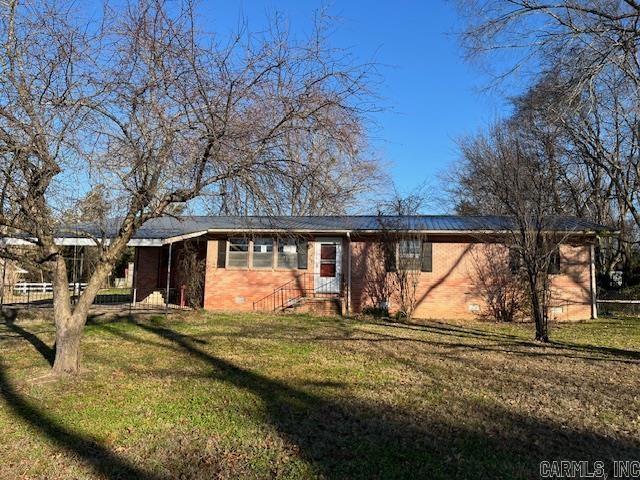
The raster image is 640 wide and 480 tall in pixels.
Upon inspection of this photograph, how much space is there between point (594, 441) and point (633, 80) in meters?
6.29

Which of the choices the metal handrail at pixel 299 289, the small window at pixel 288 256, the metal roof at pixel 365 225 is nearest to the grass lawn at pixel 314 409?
the metal roof at pixel 365 225

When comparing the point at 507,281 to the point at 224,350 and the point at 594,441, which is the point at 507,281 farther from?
the point at 594,441

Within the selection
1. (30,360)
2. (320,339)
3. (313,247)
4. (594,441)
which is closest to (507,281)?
(313,247)

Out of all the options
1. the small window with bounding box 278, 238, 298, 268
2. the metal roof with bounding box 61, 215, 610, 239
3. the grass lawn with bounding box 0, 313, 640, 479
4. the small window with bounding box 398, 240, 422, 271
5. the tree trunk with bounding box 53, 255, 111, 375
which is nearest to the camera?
the grass lawn with bounding box 0, 313, 640, 479

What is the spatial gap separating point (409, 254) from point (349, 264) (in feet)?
6.79

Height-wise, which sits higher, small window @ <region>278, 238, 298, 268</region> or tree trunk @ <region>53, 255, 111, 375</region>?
small window @ <region>278, 238, 298, 268</region>

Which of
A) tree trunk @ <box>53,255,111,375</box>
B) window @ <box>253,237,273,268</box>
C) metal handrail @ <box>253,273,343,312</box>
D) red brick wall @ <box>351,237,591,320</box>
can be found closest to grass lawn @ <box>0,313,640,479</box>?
tree trunk @ <box>53,255,111,375</box>

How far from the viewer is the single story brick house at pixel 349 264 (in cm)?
1612

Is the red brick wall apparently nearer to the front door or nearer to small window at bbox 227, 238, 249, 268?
the front door

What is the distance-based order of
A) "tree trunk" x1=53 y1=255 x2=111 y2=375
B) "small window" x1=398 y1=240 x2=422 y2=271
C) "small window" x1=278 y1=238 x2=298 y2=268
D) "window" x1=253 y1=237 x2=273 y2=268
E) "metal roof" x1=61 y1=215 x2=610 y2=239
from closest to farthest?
"tree trunk" x1=53 y1=255 x2=111 y2=375 < "metal roof" x1=61 y1=215 x2=610 y2=239 < "small window" x1=398 y1=240 x2=422 y2=271 < "small window" x1=278 y1=238 x2=298 y2=268 < "window" x1=253 y1=237 x2=273 y2=268

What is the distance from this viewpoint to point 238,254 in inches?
703

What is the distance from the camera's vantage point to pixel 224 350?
9305mm

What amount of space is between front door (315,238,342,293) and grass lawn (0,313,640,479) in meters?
7.02

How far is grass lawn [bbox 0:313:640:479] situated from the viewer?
4.18 meters
